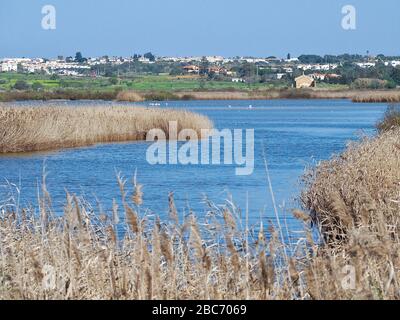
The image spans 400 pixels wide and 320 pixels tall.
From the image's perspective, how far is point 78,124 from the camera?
2975 centimetres

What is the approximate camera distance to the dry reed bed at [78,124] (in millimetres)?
26078

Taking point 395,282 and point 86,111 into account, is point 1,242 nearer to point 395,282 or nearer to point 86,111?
point 395,282

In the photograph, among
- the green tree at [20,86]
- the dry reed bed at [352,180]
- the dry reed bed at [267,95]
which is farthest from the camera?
the green tree at [20,86]

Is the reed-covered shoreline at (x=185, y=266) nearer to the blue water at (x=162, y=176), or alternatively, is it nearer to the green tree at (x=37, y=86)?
the blue water at (x=162, y=176)

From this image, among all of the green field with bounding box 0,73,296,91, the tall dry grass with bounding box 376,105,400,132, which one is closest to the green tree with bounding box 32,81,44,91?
the green field with bounding box 0,73,296,91

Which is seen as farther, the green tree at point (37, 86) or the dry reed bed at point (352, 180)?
the green tree at point (37, 86)

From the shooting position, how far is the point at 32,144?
26.7 metres

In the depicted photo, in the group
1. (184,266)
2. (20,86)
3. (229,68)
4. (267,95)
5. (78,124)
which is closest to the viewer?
(184,266)

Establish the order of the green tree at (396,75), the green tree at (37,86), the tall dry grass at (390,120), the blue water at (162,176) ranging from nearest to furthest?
the blue water at (162,176) → the tall dry grass at (390,120) → the green tree at (37,86) → the green tree at (396,75)

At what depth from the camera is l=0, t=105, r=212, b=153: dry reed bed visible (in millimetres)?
26078

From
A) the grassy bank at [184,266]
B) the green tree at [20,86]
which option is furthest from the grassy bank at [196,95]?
the grassy bank at [184,266]

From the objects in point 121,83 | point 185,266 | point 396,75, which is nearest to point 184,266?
point 185,266

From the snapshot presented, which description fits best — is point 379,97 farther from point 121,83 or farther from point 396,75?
point 121,83
